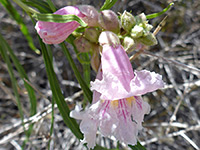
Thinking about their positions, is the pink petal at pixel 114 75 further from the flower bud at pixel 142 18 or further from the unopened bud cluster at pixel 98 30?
the flower bud at pixel 142 18

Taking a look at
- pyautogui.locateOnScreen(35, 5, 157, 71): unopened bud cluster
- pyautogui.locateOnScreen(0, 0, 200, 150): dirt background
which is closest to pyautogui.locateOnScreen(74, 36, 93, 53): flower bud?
pyautogui.locateOnScreen(35, 5, 157, 71): unopened bud cluster

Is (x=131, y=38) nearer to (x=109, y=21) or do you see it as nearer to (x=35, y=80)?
(x=109, y=21)

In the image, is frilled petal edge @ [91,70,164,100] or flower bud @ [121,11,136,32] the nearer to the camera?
frilled petal edge @ [91,70,164,100]

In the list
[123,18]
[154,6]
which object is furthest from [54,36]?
[154,6]

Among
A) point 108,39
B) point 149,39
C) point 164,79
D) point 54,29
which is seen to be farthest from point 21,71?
point 164,79

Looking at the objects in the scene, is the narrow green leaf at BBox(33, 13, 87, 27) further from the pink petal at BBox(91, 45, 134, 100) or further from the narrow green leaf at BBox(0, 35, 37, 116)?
the narrow green leaf at BBox(0, 35, 37, 116)

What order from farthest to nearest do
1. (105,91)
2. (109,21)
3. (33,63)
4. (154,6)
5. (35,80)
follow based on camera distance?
(33,63) → (35,80) → (154,6) → (109,21) → (105,91)

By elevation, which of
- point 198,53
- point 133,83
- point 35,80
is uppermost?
point 133,83
